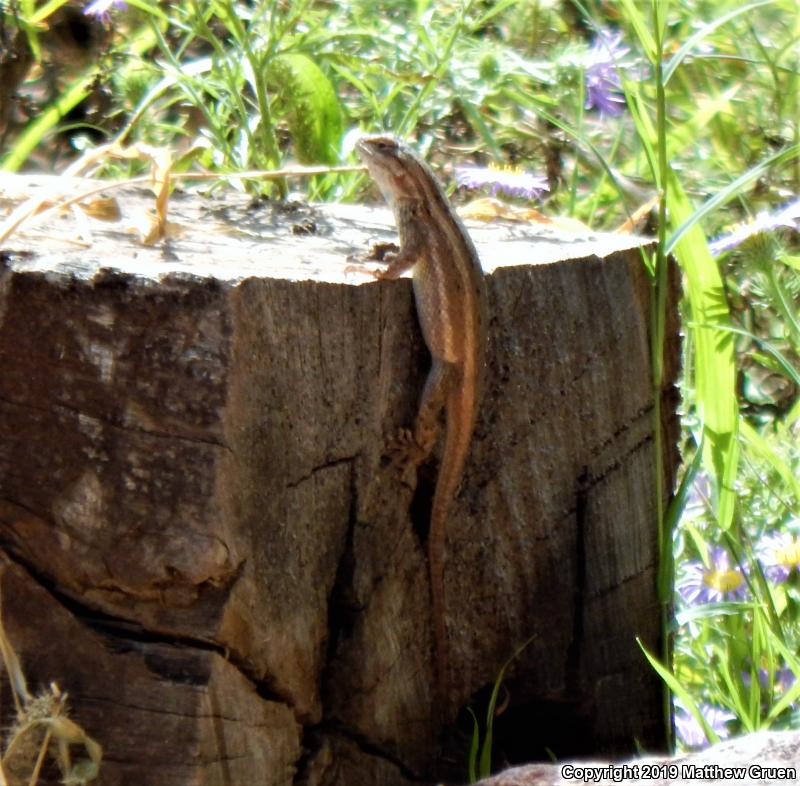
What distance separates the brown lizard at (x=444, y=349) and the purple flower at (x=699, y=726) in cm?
62

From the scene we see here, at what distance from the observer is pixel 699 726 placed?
2.46 m

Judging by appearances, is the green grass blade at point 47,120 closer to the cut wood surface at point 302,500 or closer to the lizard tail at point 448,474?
the cut wood surface at point 302,500

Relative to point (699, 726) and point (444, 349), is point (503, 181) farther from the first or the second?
point (699, 726)

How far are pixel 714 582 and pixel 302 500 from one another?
48.2 inches

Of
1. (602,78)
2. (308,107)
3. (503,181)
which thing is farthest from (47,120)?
(503,181)

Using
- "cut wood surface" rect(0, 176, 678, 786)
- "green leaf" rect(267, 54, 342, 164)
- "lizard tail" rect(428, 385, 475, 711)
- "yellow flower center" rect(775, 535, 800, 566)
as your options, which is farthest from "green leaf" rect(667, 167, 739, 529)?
"green leaf" rect(267, 54, 342, 164)

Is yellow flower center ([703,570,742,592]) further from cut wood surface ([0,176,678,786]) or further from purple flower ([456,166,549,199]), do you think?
purple flower ([456,166,549,199])

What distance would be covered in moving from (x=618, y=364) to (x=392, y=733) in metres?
0.84

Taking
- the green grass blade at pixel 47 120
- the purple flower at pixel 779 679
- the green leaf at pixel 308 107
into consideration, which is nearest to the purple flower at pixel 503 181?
the green leaf at pixel 308 107

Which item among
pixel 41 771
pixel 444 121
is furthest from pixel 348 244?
pixel 444 121

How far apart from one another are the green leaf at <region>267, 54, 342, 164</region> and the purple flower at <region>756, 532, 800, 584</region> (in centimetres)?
167

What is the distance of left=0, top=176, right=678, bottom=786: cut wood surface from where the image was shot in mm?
1681

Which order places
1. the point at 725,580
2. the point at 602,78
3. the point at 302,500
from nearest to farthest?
1. the point at 302,500
2. the point at 725,580
3. the point at 602,78

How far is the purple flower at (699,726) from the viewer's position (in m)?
2.51
